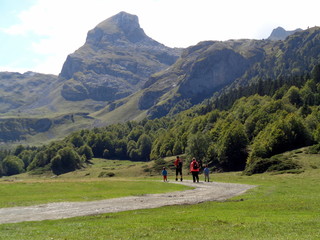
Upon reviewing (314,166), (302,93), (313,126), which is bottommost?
(314,166)

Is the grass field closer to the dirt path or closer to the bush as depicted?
the dirt path

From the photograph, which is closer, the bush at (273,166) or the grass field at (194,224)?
the grass field at (194,224)

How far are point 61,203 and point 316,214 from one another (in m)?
22.7

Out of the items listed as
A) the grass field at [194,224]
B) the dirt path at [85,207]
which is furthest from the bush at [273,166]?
the grass field at [194,224]

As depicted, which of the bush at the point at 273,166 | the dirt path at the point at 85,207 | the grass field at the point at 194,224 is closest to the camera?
the grass field at the point at 194,224

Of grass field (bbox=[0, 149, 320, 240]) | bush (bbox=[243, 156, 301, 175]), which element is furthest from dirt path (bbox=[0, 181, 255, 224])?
bush (bbox=[243, 156, 301, 175])

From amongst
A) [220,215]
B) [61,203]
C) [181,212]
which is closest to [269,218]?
[220,215]

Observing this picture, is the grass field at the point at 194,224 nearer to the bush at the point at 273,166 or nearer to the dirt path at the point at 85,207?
the dirt path at the point at 85,207

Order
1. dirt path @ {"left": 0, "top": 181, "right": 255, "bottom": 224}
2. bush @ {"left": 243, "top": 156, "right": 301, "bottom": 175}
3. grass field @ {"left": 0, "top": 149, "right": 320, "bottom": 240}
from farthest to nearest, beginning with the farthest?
bush @ {"left": 243, "top": 156, "right": 301, "bottom": 175}
dirt path @ {"left": 0, "top": 181, "right": 255, "bottom": 224}
grass field @ {"left": 0, "top": 149, "right": 320, "bottom": 240}

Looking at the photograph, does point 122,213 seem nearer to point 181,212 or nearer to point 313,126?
point 181,212

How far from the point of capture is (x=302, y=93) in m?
196

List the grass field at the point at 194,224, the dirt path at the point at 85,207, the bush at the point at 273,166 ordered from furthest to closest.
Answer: the bush at the point at 273,166, the dirt path at the point at 85,207, the grass field at the point at 194,224

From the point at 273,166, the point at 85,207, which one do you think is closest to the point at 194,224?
the point at 85,207

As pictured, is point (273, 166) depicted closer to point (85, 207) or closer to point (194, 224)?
point (85, 207)
